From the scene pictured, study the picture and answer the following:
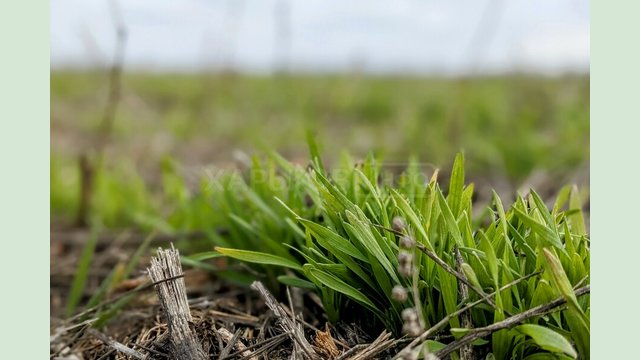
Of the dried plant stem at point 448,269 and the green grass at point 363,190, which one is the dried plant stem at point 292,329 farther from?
the dried plant stem at point 448,269

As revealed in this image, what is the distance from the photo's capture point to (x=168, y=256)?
5.49ft

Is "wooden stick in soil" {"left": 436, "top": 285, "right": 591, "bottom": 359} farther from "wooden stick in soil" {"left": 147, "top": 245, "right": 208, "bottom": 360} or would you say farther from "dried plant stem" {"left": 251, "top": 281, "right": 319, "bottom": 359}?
"wooden stick in soil" {"left": 147, "top": 245, "right": 208, "bottom": 360}

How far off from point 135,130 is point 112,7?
3.42 m

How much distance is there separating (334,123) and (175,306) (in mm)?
5594

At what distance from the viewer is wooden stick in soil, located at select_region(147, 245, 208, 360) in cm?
157

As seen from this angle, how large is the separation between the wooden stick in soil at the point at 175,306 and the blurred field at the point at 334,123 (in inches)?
39.3

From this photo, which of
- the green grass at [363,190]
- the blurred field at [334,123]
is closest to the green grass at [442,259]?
the green grass at [363,190]

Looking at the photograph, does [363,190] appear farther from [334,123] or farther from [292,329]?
[334,123]

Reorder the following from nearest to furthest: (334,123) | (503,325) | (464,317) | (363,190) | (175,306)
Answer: (503,325)
(464,317)
(175,306)
(363,190)
(334,123)

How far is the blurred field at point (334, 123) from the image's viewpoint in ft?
14.2

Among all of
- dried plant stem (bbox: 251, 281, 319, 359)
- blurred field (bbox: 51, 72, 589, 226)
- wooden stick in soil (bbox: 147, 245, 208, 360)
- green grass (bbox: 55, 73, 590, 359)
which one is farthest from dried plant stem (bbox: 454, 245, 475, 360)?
blurred field (bbox: 51, 72, 589, 226)

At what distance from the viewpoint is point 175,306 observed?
164 centimetres

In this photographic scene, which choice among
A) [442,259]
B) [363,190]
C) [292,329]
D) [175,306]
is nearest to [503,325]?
[442,259]

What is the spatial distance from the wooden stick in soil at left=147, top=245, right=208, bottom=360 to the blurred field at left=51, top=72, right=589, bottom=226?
3.28ft
